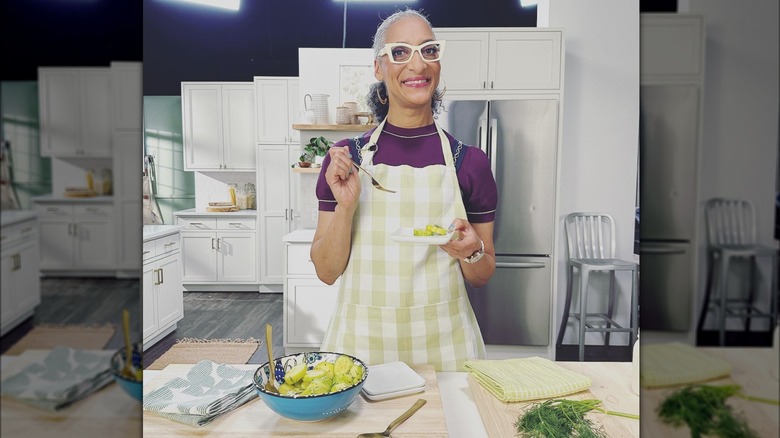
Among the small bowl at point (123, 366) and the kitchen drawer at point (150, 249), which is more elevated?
the small bowl at point (123, 366)

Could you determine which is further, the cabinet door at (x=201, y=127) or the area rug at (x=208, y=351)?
the cabinet door at (x=201, y=127)

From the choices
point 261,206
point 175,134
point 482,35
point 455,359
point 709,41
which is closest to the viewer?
point 709,41

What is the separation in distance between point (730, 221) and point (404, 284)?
6.48 ft

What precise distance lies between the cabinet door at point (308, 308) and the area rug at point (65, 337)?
2748 mm

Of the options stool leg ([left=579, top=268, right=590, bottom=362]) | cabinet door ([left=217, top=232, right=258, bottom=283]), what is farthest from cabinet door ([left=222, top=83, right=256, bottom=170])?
stool leg ([left=579, top=268, right=590, bottom=362])

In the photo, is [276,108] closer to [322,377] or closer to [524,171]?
[524,171]

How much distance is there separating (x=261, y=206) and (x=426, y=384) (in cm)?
329

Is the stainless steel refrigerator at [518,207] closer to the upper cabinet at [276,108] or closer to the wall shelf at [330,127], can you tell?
the wall shelf at [330,127]

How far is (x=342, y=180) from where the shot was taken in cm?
212

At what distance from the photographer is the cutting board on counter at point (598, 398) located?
785 millimetres

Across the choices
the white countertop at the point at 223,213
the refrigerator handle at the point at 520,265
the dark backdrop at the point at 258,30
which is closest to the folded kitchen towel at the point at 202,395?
the dark backdrop at the point at 258,30

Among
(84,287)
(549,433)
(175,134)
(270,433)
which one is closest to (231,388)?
(270,433)

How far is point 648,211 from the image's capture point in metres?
0.12

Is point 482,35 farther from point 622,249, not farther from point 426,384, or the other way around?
point 426,384
